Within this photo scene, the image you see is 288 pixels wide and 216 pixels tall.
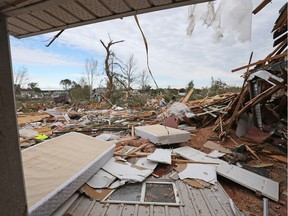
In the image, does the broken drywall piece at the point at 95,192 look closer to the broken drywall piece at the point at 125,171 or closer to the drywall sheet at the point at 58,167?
the drywall sheet at the point at 58,167

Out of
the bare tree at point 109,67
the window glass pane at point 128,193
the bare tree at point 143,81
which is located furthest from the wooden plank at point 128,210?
the bare tree at point 143,81

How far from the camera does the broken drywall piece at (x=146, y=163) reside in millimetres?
3022

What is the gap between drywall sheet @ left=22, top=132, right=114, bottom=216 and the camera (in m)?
1.78

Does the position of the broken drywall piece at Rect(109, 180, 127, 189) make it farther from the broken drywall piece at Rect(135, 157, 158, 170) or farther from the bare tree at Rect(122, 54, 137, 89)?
the bare tree at Rect(122, 54, 137, 89)

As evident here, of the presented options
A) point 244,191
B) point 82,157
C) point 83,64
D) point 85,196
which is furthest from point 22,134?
point 83,64

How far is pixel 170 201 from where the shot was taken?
216 cm

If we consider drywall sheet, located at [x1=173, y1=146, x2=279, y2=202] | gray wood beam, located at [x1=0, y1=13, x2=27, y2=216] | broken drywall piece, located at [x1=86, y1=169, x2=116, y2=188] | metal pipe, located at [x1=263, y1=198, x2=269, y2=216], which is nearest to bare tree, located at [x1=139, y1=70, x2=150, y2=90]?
drywall sheet, located at [x1=173, y1=146, x2=279, y2=202]

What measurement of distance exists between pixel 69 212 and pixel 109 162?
1.19 meters

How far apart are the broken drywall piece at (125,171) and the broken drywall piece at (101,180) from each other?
0.27 ft

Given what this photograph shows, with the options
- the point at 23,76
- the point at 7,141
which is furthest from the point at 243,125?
the point at 23,76

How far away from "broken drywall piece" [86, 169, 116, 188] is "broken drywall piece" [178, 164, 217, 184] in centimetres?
106

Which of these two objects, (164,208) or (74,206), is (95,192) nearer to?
(74,206)

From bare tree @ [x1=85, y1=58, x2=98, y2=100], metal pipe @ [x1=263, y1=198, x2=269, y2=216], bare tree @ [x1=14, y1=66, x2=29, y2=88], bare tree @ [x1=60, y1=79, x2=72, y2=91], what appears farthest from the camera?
bare tree @ [x1=60, y1=79, x2=72, y2=91]

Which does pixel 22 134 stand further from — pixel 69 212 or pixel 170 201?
pixel 170 201
